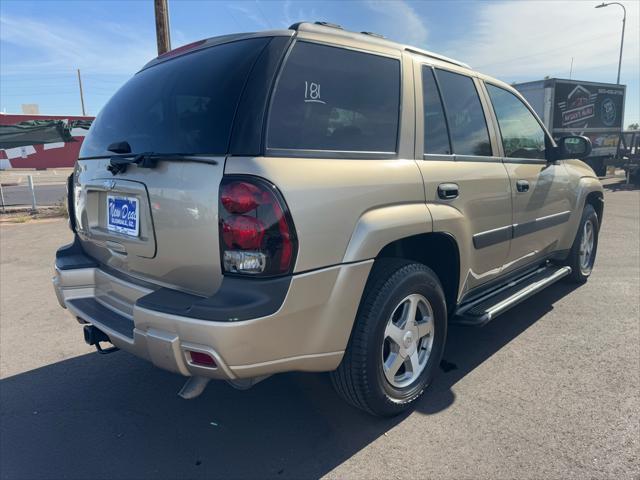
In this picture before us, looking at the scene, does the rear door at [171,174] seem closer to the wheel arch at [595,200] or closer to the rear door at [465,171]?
the rear door at [465,171]

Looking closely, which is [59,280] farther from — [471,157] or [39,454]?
[471,157]

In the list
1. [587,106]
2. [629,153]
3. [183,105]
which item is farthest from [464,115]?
[629,153]

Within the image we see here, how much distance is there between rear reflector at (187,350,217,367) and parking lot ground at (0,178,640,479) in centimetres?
69

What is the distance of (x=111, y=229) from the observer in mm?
2525

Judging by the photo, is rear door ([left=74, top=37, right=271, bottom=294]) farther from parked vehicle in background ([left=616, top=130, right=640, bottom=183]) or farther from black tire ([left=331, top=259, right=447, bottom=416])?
parked vehicle in background ([left=616, top=130, right=640, bottom=183])

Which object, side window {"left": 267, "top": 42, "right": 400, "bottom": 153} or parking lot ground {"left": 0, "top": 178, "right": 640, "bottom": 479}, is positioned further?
parking lot ground {"left": 0, "top": 178, "right": 640, "bottom": 479}

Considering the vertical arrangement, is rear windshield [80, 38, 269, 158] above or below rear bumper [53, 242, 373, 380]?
above

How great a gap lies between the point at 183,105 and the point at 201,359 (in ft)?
4.05

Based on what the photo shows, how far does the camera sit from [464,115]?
324 cm

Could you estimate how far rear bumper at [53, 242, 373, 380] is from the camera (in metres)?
1.92

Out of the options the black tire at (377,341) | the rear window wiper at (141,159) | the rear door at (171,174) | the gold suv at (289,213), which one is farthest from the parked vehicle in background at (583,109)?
the rear window wiper at (141,159)

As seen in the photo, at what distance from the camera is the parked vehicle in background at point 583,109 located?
16.1 meters

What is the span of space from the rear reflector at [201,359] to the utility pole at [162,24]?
8.86m

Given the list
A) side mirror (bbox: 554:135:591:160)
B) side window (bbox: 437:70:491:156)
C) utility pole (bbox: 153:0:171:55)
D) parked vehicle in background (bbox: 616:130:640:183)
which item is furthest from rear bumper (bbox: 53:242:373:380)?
parked vehicle in background (bbox: 616:130:640:183)
